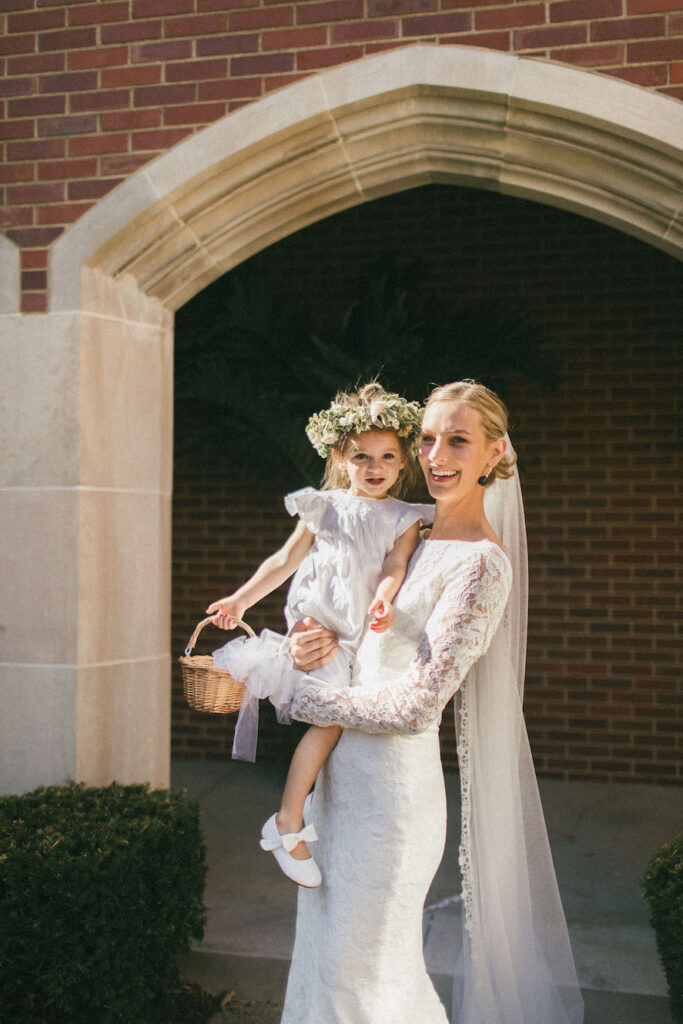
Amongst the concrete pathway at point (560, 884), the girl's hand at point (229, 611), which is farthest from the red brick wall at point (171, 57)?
the concrete pathway at point (560, 884)

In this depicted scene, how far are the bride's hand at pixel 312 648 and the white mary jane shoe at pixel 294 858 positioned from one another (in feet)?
1.40

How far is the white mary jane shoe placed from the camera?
243cm

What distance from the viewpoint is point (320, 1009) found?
241cm

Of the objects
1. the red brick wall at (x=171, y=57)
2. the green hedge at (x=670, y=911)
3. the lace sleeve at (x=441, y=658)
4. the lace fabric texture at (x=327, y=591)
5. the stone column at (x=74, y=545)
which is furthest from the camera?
the stone column at (x=74, y=545)

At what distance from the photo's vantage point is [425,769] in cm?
249

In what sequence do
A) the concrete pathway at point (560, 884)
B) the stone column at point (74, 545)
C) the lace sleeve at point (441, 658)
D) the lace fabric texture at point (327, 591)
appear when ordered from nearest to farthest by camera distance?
the lace sleeve at point (441, 658)
the lace fabric texture at point (327, 591)
the concrete pathway at point (560, 884)
the stone column at point (74, 545)

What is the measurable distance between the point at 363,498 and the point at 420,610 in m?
0.53

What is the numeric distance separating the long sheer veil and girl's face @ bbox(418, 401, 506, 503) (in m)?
0.33

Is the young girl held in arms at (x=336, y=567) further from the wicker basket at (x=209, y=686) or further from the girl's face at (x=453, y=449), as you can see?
the girl's face at (x=453, y=449)

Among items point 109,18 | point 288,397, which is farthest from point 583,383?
point 109,18

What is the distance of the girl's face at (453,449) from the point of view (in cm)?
250

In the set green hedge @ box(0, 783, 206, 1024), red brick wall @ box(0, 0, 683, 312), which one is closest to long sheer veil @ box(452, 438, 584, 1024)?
green hedge @ box(0, 783, 206, 1024)

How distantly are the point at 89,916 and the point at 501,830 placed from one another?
141 centimetres

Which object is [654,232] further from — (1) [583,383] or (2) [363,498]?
(1) [583,383]
